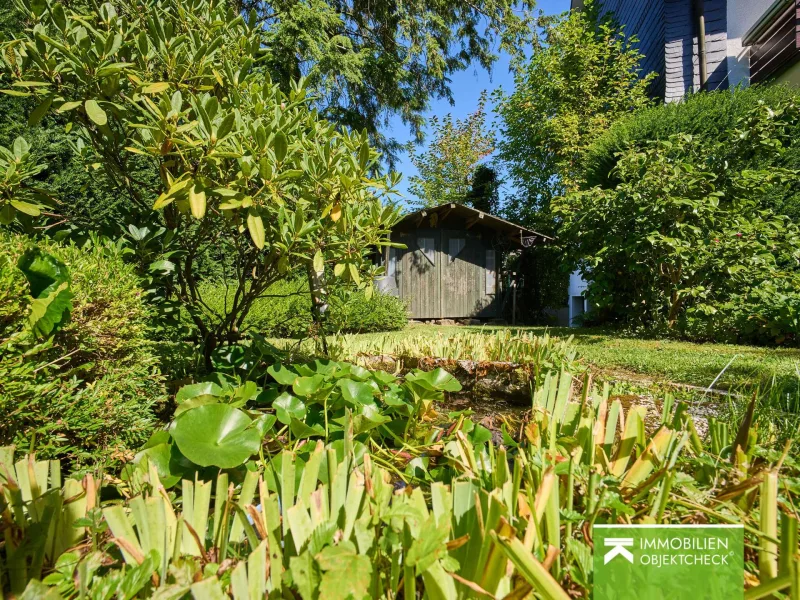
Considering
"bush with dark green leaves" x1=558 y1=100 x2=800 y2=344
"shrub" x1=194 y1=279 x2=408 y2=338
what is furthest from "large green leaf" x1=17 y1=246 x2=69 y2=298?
"bush with dark green leaves" x1=558 y1=100 x2=800 y2=344

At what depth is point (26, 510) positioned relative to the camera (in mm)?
914

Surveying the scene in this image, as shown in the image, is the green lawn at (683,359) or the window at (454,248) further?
the window at (454,248)

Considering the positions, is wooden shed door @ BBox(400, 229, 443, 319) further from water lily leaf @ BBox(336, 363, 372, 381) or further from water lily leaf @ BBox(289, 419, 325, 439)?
water lily leaf @ BBox(289, 419, 325, 439)

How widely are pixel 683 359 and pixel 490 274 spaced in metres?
9.34

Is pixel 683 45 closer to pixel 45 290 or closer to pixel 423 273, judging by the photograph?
pixel 423 273

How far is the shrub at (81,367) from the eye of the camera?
3.85ft

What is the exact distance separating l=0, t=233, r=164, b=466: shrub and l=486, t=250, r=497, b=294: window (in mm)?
12873

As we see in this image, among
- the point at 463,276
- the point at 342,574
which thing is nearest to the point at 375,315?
the point at 463,276

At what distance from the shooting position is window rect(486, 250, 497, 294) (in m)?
14.0

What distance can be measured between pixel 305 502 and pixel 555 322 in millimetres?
13796

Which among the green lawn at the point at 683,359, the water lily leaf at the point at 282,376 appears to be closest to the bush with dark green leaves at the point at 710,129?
the green lawn at the point at 683,359

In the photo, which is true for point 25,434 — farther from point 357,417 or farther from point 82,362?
point 357,417

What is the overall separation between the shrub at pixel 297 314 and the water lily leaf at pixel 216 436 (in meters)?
5.04

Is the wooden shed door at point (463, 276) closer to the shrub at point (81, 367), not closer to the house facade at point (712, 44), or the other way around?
the house facade at point (712, 44)
